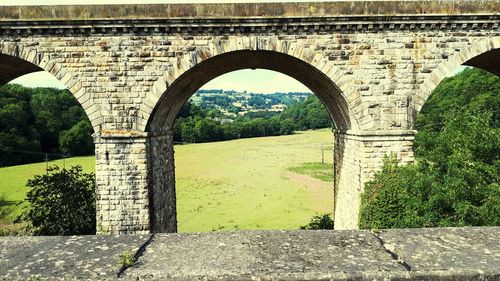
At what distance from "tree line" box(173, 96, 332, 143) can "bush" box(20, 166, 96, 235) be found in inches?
3091

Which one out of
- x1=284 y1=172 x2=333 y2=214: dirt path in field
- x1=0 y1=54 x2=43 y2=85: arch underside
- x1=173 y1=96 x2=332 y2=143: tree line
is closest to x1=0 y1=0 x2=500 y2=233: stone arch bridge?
x1=0 y1=54 x2=43 y2=85: arch underside

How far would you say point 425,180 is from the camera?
1164 centimetres

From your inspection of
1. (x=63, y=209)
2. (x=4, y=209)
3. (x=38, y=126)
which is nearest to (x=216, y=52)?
(x=63, y=209)

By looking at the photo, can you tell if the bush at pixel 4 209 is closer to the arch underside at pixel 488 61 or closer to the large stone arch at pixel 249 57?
the large stone arch at pixel 249 57

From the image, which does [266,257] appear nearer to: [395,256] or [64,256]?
[395,256]

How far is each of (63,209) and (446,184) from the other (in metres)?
15.3

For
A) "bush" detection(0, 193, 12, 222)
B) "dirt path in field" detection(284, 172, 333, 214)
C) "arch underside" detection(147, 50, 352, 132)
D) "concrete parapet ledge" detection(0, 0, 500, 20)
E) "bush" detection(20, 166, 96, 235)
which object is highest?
"concrete parapet ledge" detection(0, 0, 500, 20)

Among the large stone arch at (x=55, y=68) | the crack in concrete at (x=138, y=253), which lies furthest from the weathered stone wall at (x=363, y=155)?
the crack in concrete at (x=138, y=253)

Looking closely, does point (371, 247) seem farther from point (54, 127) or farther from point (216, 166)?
point (54, 127)

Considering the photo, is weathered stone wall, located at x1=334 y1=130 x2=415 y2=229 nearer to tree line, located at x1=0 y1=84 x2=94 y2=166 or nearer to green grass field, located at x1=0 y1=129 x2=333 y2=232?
green grass field, located at x1=0 y1=129 x2=333 y2=232

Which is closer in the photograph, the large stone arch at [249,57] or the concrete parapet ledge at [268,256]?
the concrete parapet ledge at [268,256]

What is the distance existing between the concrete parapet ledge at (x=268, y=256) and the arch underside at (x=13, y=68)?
42.8 feet

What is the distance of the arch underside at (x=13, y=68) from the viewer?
44.9ft

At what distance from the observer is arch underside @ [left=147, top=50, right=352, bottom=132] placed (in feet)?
43.2
